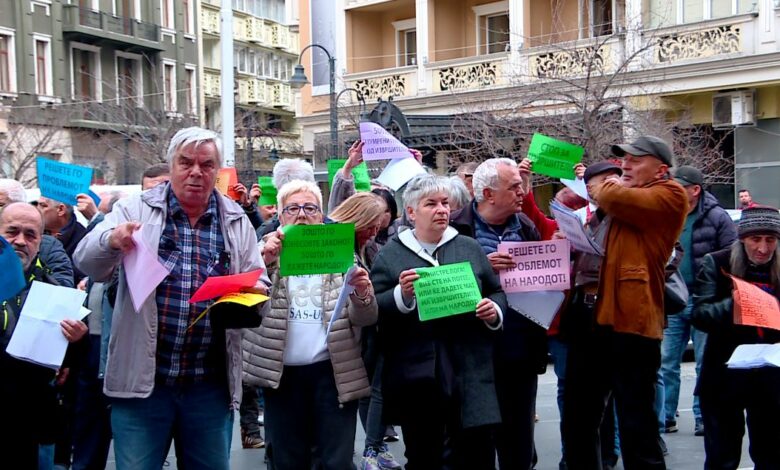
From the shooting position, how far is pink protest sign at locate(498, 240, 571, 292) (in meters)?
5.80

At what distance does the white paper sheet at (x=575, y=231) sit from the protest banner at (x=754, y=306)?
0.81 meters

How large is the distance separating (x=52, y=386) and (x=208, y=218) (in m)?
1.42

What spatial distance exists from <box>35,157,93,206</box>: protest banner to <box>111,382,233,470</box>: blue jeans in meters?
2.63

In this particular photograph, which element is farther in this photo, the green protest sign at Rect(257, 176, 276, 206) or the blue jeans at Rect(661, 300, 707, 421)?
the green protest sign at Rect(257, 176, 276, 206)

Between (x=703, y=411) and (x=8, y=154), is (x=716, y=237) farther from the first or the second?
(x=8, y=154)

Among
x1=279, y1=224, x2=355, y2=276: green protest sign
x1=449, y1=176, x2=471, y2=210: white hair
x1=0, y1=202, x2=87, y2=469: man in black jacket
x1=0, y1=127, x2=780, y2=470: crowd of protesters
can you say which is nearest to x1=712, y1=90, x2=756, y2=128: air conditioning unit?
x1=0, y1=127, x2=780, y2=470: crowd of protesters

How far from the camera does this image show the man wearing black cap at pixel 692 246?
8.12 metres

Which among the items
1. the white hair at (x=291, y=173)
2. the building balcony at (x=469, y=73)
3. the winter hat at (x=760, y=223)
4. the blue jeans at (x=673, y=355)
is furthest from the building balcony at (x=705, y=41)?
the winter hat at (x=760, y=223)

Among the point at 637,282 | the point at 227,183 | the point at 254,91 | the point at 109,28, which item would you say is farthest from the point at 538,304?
the point at 254,91

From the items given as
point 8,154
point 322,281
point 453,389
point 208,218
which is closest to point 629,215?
point 453,389

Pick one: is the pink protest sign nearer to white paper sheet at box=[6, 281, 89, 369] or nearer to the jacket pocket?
the jacket pocket

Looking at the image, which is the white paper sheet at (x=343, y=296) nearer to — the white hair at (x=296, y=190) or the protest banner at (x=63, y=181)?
the white hair at (x=296, y=190)

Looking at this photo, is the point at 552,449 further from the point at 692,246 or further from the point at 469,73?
the point at 469,73

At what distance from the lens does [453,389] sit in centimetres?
557
